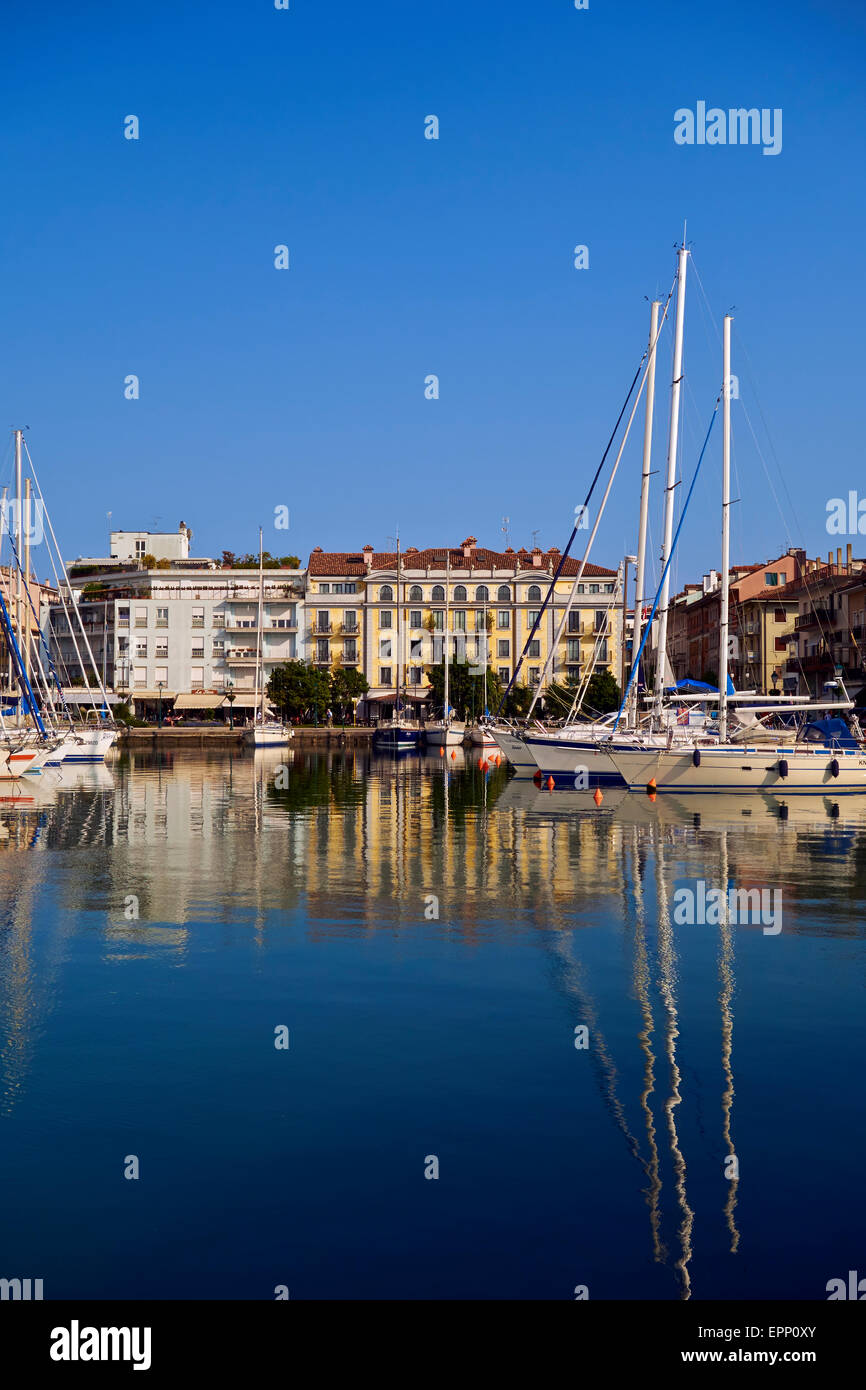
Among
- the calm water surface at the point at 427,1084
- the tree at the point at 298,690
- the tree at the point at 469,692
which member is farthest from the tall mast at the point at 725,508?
the tree at the point at 298,690

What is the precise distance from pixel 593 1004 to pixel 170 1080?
14.3 ft

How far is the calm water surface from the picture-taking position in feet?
23.9

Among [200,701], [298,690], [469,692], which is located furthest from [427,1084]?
[200,701]

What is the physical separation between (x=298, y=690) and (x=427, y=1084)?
96.1 m

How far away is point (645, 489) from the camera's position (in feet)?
150

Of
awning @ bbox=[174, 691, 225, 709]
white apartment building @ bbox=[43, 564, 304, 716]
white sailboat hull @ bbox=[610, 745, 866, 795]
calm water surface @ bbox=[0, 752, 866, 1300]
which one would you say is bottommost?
calm water surface @ bbox=[0, 752, 866, 1300]

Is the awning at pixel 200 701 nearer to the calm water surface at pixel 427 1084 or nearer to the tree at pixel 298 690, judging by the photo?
the tree at pixel 298 690

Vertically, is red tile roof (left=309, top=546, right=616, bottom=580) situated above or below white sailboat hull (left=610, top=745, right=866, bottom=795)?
above

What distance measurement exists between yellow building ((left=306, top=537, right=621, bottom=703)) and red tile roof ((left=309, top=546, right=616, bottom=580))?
117mm

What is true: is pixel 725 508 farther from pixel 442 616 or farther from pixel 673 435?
pixel 442 616

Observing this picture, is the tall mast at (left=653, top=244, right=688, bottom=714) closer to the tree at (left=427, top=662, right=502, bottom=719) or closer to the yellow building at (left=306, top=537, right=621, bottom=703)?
the tree at (left=427, top=662, right=502, bottom=719)

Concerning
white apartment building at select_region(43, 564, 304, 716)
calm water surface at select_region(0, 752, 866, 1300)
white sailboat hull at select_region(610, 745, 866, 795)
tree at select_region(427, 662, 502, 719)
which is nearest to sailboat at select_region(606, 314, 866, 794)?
white sailboat hull at select_region(610, 745, 866, 795)

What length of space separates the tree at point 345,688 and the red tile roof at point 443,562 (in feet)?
35.7
